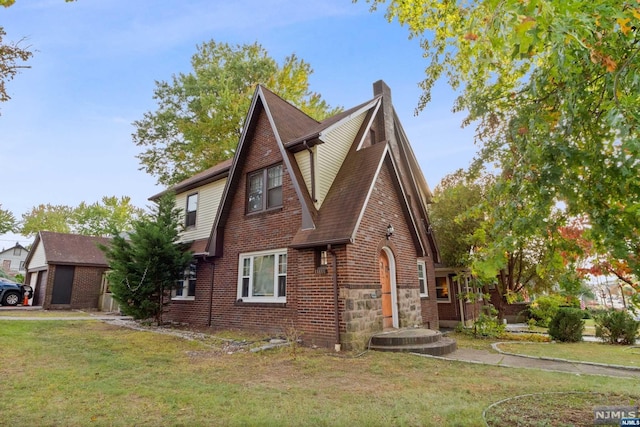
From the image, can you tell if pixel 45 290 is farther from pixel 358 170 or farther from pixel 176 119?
pixel 358 170

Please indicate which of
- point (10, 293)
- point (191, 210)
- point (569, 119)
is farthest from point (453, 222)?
point (10, 293)

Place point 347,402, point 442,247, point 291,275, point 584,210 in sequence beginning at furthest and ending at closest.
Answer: point 442,247 → point 291,275 → point 347,402 → point 584,210

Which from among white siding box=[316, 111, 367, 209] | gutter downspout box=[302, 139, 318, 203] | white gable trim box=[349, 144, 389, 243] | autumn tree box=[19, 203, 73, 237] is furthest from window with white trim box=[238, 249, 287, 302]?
autumn tree box=[19, 203, 73, 237]

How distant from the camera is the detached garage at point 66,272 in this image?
20672mm

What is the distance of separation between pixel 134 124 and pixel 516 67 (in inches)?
1027

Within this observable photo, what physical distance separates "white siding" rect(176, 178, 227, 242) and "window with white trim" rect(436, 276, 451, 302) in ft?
39.7

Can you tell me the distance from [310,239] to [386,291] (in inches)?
128

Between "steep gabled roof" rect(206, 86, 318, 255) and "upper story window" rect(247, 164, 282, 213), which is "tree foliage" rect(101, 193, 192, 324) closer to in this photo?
"steep gabled roof" rect(206, 86, 318, 255)

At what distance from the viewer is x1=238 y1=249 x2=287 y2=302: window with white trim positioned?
10.2m

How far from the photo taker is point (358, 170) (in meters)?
10.4

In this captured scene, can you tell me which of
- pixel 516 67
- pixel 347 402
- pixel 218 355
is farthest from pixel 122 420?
pixel 516 67

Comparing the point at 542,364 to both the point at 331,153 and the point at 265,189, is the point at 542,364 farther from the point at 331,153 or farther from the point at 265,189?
the point at 265,189

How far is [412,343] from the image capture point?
28.0 ft

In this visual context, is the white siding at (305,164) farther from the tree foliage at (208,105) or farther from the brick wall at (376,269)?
the tree foliage at (208,105)
